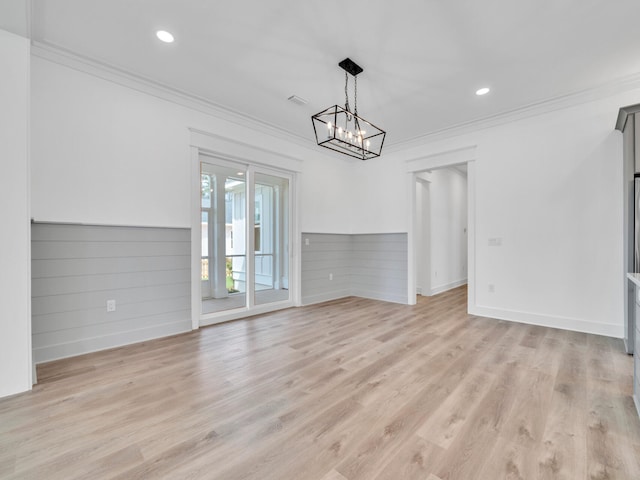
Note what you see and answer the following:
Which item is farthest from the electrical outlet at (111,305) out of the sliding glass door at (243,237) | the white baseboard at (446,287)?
the white baseboard at (446,287)

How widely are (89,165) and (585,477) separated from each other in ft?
14.3

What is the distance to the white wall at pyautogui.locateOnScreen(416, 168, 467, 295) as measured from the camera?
613 cm

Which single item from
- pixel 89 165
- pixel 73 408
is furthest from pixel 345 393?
pixel 89 165

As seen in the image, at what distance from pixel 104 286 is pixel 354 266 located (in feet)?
14.0

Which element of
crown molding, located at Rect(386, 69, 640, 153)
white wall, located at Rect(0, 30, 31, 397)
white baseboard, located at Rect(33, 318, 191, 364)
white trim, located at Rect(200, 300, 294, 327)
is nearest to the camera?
white wall, located at Rect(0, 30, 31, 397)

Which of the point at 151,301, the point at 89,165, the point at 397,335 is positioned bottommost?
the point at 397,335

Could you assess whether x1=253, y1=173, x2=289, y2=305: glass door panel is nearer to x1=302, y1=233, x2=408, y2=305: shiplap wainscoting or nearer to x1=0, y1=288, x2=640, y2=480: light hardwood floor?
x1=302, y1=233, x2=408, y2=305: shiplap wainscoting

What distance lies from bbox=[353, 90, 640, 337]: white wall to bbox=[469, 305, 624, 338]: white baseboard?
0.01 m

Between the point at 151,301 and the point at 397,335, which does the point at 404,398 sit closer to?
the point at 397,335

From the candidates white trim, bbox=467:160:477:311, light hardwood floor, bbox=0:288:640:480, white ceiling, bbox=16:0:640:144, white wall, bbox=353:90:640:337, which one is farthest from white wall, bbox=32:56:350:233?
white wall, bbox=353:90:640:337

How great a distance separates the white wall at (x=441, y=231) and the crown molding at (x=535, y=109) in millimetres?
1358

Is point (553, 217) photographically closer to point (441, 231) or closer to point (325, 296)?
point (441, 231)

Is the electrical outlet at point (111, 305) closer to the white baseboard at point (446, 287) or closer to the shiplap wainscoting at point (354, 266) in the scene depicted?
the shiplap wainscoting at point (354, 266)

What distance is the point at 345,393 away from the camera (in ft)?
6.86
